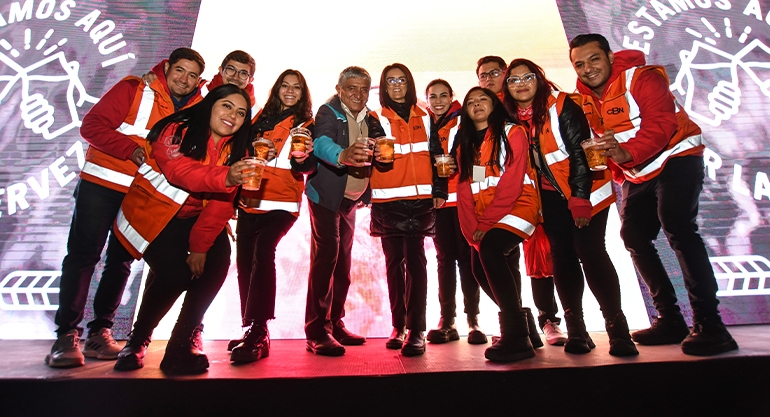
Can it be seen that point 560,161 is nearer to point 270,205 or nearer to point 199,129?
point 270,205

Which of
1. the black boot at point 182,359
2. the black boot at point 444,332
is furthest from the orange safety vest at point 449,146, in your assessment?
the black boot at point 182,359

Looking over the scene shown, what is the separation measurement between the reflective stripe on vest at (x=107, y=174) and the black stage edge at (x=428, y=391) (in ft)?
3.74

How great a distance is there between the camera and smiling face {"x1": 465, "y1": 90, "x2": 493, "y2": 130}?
2870 millimetres

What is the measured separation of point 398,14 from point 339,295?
2.68m

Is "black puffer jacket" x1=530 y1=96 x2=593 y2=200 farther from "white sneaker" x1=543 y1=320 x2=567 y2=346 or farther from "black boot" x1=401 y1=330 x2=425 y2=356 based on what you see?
"black boot" x1=401 y1=330 x2=425 y2=356

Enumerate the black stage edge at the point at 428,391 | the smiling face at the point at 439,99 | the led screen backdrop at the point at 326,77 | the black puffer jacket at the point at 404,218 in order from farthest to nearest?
the led screen backdrop at the point at 326,77, the smiling face at the point at 439,99, the black puffer jacket at the point at 404,218, the black stage edge at the point at 428,391

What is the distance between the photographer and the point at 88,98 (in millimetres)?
3939

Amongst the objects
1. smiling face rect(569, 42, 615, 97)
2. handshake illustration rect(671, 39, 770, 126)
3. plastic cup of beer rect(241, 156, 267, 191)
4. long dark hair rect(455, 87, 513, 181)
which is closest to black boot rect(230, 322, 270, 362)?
plastic cup of beer rect(241, 156, 267, 191)

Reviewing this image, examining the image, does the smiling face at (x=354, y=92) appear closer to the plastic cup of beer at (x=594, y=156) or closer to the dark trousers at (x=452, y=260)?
the dark trousers at (x=452, y=260)

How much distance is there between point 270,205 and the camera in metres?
2.87

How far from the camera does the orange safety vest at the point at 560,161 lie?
2648 mm

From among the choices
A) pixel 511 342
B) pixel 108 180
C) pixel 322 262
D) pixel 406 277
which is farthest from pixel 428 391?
pixel 108 180

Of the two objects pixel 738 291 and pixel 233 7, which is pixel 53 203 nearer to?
pixel 233 7

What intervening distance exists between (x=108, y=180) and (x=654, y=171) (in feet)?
10.2
